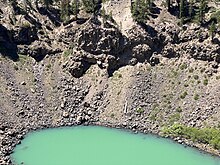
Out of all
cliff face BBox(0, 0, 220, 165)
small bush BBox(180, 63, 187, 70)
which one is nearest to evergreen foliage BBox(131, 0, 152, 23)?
cliff face BBox(0, 0, 220, 165)

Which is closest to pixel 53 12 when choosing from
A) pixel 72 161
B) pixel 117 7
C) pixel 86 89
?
pixel 117 7

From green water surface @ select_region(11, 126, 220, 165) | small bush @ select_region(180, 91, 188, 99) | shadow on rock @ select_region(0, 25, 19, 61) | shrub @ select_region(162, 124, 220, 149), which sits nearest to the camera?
green water surface @ select_region(11, 126, 220, 165)

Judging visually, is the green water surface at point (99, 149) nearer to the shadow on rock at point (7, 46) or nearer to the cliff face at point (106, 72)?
the cliff face at point (106, 72)

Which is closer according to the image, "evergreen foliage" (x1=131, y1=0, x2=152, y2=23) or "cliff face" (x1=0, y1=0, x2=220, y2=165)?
"cliff face" (x1=0, y1=0, x2=220, y2=165)

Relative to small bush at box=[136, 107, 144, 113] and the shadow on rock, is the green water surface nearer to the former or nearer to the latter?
small bush at box=[136, 107, 144, 113]

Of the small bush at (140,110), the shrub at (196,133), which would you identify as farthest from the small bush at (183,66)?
the shrub at (196,133)

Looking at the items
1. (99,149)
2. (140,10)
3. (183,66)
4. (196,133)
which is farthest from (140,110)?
(140,10)
